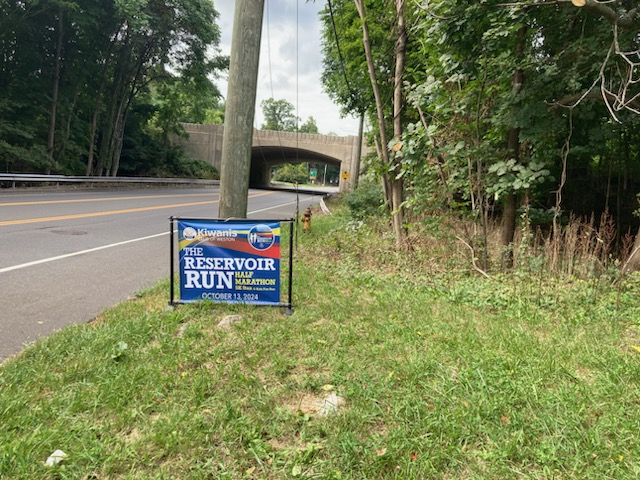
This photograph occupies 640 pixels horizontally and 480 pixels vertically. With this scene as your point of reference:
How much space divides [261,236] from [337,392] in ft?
6.28

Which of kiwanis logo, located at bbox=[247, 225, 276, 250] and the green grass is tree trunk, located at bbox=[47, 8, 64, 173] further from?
the green grass

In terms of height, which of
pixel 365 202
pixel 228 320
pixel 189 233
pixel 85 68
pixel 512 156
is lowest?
pixel 228 320

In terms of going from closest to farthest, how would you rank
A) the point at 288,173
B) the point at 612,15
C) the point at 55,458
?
the point at 55,458, the point at 612,15, the point at 288,173

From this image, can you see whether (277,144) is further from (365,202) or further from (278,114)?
(278,114)

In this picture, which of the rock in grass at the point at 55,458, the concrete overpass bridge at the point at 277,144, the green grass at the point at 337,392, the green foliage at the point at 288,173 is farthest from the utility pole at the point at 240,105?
the green foliage at the point at 288,173

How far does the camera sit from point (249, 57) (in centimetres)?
425

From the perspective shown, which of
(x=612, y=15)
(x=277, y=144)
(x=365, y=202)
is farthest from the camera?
(x=277, y=144)

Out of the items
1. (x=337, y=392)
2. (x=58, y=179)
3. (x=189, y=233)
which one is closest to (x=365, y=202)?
(x=189, y=233)

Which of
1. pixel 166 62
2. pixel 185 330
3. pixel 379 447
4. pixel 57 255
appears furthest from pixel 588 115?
pixel 166 62

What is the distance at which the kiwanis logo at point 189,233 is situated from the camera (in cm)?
399

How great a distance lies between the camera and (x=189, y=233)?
13.1ft

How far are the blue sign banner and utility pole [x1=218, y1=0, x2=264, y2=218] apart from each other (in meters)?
0.56

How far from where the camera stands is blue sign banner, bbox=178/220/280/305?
399cm

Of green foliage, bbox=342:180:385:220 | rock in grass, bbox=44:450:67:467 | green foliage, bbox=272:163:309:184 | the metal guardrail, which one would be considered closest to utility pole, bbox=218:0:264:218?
rock in grass, bbox=44:450:67:467
